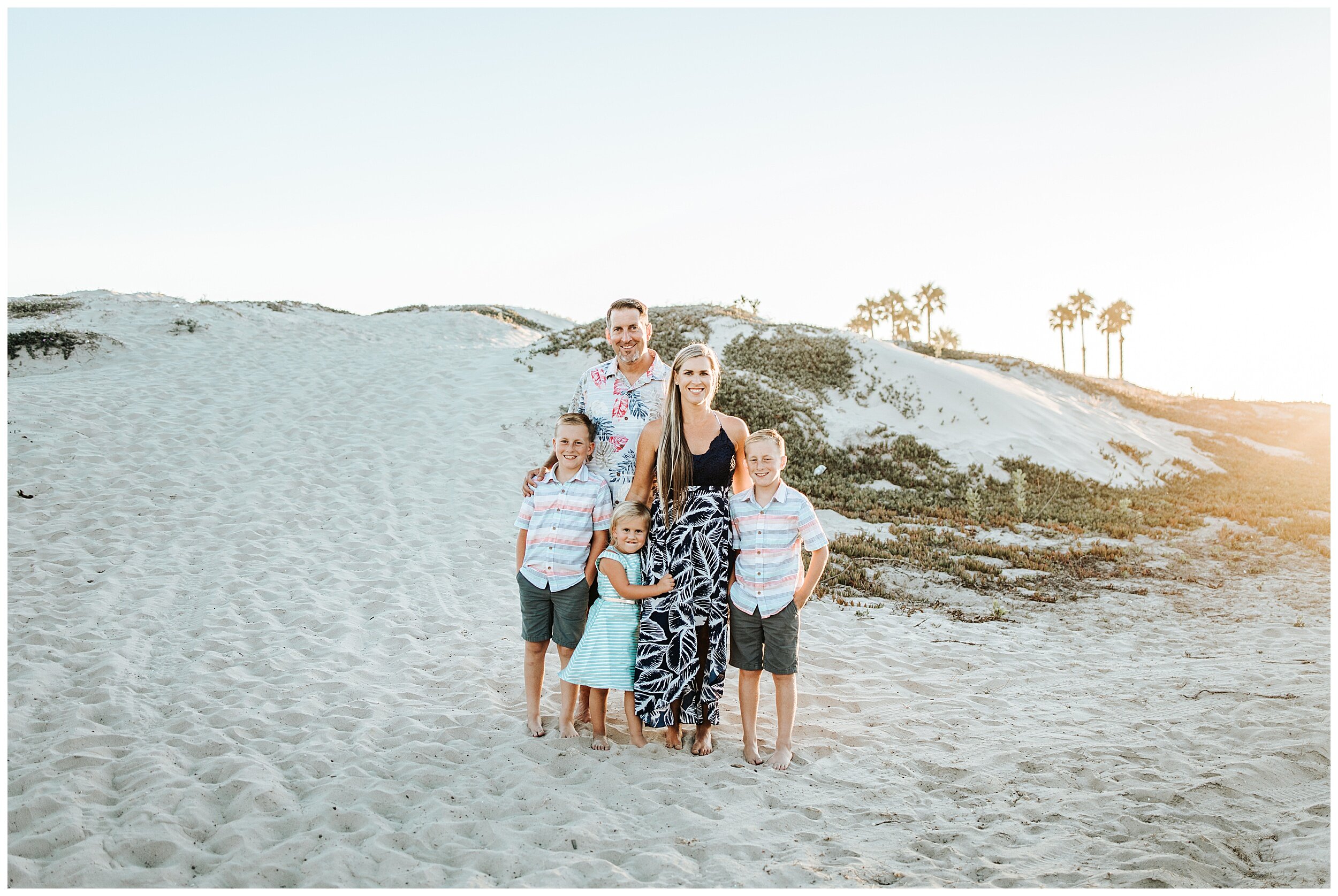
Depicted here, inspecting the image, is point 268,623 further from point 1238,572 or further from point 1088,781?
point 1238,572

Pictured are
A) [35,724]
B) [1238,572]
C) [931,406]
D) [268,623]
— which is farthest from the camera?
[931,406]

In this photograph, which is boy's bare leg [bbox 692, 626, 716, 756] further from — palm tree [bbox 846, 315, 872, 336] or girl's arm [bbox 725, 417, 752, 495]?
palm tree [bbox 846, 315, 872, 336]

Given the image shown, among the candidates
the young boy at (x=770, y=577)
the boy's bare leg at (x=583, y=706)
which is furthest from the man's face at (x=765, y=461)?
the boy's bare leg at (x=583, y=706)

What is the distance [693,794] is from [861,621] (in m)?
4.22

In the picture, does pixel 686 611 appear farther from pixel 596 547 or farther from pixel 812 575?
pixel 812 575

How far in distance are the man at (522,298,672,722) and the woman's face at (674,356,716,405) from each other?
263 mm

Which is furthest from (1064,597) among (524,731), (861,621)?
(524,731)

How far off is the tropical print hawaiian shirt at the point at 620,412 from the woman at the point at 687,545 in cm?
20

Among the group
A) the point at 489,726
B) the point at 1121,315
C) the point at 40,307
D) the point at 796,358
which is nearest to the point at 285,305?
the point at 40,307

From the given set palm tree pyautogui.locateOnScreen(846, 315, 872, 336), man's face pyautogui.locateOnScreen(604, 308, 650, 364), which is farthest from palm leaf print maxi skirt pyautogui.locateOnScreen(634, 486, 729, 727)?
palm tree pyautogui.locateOnScreen(846, 315, 872, 336)

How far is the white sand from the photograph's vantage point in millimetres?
3797

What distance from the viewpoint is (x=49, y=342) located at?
1681 centimetres

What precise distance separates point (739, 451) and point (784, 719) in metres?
1.73

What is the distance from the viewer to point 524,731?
5188 millimetres
